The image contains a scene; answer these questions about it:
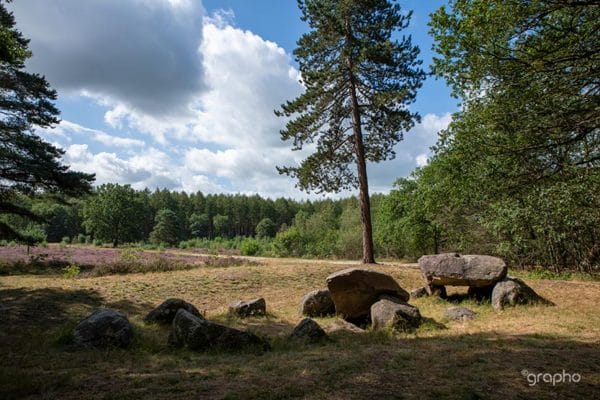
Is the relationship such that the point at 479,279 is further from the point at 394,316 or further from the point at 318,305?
the point at 318,305

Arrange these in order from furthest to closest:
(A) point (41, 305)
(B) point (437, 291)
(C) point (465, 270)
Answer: (B) point (437, 291) < (C) point (465, 270) < (A) point (41, 305)

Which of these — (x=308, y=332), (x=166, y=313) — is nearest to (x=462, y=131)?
(x=308, y=332)

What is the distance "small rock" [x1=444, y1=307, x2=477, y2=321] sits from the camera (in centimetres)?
1117

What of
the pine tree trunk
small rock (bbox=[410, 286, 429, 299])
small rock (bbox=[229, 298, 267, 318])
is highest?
the pine tree trunk

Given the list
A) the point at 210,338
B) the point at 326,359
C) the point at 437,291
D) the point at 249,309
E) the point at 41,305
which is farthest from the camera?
the point at 437,291

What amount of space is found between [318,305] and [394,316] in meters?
3.57

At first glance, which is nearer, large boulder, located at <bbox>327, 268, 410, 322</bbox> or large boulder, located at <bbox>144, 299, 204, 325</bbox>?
large boulder, located at <bbox>144, 299, 204, 325</bbox>

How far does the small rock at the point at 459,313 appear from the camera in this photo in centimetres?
1117

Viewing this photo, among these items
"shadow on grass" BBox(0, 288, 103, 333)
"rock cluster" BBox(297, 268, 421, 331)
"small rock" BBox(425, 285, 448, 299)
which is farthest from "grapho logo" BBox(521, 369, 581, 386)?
"shadow on grass" BBox(0, 288, 103, 333)

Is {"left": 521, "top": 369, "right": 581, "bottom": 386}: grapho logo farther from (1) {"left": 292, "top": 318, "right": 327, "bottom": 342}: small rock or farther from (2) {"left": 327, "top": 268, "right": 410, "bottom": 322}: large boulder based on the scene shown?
(2) {"left": 327, "top": 268, "right": 410, "bottom": 322}: large boulder

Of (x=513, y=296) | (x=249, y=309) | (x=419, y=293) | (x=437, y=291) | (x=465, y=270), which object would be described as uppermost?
(x=465, y=270)

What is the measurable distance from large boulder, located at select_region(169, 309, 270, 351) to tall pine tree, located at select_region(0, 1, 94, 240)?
1003 centimetres

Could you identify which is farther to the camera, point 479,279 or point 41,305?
point 479,279

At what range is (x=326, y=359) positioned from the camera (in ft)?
21.4
